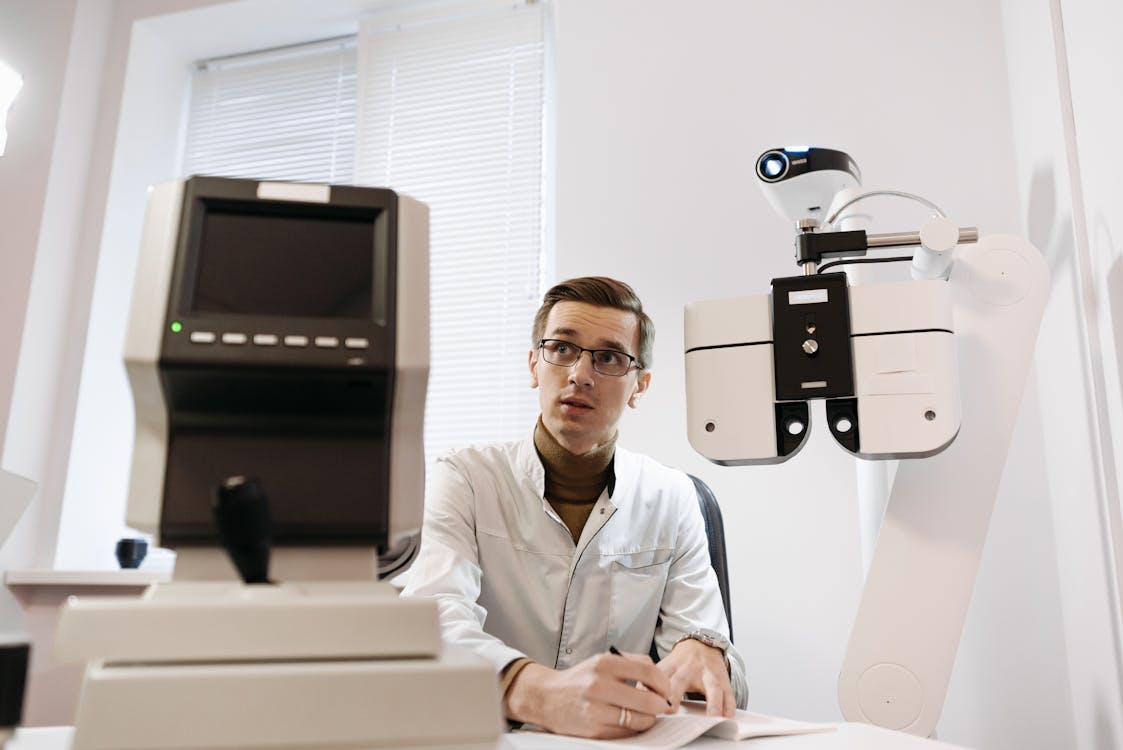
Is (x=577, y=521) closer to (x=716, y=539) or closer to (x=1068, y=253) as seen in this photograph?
(x=716, y=539)

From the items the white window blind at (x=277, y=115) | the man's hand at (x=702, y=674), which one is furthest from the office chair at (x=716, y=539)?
the white window blind at (x=277, y=115)

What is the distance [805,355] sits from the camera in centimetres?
120

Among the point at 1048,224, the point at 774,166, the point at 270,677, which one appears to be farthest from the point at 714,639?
the point at 1048,224

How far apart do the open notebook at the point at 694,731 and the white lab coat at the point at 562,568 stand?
580mm

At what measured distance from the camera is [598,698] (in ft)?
3.31

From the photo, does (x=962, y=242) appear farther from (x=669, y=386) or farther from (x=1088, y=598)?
(x=669, y=386)

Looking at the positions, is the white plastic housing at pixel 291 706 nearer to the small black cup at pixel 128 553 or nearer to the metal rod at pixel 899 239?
the metal rod at pixel 899 239

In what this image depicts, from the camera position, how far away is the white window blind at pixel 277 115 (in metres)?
3.11

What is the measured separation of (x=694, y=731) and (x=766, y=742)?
0.26 feet

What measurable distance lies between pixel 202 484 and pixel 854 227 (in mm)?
1200

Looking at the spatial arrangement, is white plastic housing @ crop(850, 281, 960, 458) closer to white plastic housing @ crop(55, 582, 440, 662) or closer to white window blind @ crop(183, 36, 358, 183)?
white plastic housing @ crop(55, 582, 440, 662)

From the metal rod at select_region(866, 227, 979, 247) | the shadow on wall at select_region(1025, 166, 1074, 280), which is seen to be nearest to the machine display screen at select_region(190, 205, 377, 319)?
the metal rod at select_region(866, 227, 979, 247)

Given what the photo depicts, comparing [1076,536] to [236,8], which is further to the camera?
[236,8]

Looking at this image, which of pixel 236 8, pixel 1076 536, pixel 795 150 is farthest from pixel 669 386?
pixel 236 8
